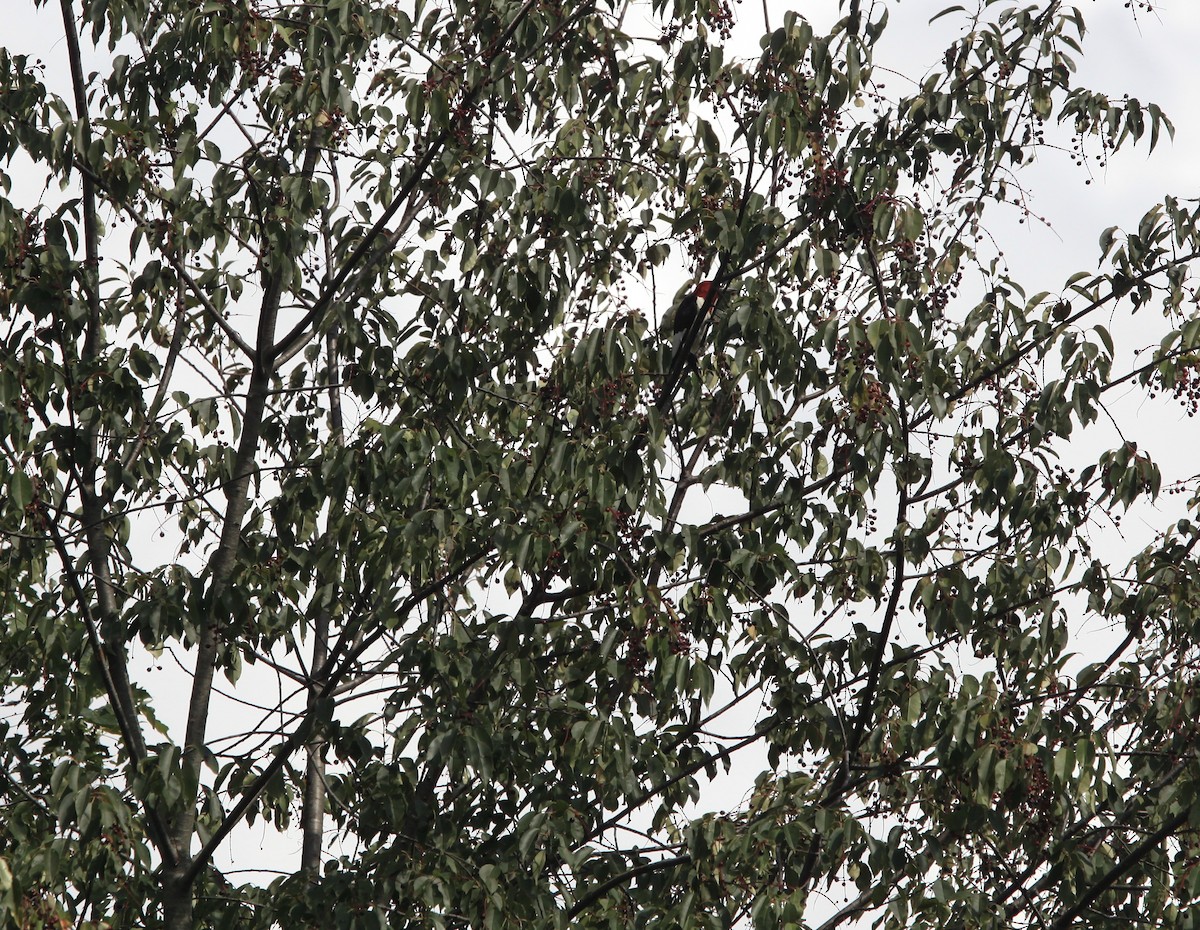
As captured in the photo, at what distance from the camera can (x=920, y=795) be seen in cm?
455

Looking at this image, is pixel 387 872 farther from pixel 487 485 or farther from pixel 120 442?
pixel 120 442

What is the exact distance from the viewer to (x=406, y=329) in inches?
191

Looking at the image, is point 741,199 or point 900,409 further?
point 741,199

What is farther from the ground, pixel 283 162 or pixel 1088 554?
pixel 283 162

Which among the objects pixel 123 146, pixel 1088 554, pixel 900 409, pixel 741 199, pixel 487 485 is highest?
pixel 123 146

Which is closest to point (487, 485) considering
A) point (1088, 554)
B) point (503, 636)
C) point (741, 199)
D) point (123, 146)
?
point (503, 636)

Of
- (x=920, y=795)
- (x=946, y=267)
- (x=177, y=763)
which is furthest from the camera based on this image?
(x=946, y=267)

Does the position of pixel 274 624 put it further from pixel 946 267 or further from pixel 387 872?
pixel 946 267

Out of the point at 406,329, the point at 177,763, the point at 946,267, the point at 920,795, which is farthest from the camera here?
the point at 946,267

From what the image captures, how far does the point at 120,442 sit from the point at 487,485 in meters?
1.21

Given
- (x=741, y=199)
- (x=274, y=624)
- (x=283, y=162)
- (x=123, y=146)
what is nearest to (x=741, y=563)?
(x=741, y=199)

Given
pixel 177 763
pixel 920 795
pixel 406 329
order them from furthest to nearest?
pixel 406 329
pixel 920 795
pixel 177 763

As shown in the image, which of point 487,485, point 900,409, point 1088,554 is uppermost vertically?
point 487,485

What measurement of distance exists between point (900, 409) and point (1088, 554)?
913 millimetres
